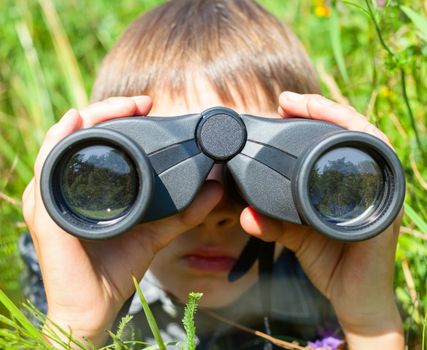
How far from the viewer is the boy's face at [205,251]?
4.44ft

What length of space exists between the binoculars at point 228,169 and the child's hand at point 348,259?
2.6 inches

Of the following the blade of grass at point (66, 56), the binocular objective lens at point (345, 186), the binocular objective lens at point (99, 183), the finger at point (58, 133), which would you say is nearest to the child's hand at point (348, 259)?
the binocular objective lens at point (345, 186)

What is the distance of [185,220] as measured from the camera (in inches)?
46.1

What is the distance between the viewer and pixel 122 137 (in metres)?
1.01

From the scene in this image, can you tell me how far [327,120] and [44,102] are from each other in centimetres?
146

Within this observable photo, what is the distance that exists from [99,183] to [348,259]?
461 millimetres

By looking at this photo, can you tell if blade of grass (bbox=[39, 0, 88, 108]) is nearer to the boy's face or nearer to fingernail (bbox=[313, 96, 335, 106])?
the boy's face

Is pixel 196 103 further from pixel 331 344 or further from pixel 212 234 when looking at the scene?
pixel 331 344

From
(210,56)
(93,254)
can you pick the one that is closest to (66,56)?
(210,56)

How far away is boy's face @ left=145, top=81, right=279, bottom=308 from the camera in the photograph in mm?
1354

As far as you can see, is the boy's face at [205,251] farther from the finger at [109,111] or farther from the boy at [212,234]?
the finger at [109,111]

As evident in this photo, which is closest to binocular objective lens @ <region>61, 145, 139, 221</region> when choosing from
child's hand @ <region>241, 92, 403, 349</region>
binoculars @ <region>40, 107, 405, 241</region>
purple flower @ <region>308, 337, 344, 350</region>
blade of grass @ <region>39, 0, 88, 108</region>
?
binoculars @ <region>40, 107, 405, 241</region>

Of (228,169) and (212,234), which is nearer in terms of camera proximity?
(228,169)

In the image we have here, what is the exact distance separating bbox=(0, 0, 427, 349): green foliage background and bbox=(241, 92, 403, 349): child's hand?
122 millimetres
